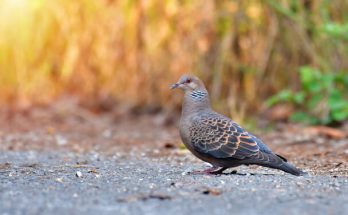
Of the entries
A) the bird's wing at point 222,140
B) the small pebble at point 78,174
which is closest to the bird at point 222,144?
the bird's wing at point 222,140

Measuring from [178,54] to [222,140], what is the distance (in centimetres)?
613

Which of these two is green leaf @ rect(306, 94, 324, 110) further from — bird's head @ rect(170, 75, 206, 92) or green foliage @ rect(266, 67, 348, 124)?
bird's head @ rect(170, 75, 206, 92)

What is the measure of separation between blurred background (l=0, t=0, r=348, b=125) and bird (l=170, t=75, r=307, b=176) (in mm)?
3649

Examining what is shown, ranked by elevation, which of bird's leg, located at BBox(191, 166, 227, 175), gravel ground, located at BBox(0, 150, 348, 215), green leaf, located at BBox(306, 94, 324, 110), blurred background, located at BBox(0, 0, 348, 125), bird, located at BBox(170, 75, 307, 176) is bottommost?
gravel ground, located at BBox(0, 150, 348, 215)

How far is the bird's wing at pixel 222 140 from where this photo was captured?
640 cm

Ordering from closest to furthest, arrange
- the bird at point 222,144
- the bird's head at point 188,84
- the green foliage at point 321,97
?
the bird at point 222,144 < the bird's head at point 188,84 < the green foliage at point 321,97

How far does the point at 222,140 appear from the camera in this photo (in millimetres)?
6527

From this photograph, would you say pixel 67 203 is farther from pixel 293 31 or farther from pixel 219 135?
pixel 293 31

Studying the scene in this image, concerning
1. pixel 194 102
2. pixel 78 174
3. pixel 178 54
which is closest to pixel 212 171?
pixel 194 102

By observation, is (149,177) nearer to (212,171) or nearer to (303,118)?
(212,171)

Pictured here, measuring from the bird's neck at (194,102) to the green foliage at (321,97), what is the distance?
Result: 3382 millimetres

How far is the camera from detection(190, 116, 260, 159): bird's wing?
6.40m

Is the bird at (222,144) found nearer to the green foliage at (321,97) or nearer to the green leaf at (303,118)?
the green foliage at (321,97)

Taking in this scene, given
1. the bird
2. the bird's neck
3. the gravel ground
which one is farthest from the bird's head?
the gravel ground
